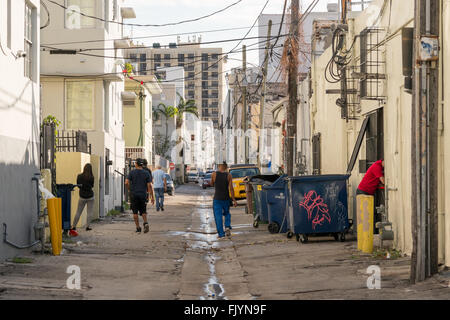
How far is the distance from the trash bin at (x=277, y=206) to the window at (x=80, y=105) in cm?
1091

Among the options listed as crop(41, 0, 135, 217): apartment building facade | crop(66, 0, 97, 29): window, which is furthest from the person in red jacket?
crop(66, 0, 97, 29): window

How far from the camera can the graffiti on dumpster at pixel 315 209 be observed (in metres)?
14.4

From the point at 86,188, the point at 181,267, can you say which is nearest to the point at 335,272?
the point at 181,267

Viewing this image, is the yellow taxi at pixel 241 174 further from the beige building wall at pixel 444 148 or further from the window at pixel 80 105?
the beige building wall at pixel 444 148

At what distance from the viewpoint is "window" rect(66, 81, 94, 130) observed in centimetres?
2600

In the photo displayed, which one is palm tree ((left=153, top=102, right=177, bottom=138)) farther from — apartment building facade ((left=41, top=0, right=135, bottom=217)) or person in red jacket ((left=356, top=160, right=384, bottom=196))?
person in red jacket ((left=356, top=160, right=384, bottom=196))

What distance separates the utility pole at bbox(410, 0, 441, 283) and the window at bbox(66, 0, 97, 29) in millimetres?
18391

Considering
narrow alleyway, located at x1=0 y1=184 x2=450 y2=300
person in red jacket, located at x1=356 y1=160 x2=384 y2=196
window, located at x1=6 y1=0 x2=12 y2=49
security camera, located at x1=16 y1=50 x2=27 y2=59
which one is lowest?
narrow alleyway, located at x1=0 y1=184 x2=450 y2=300

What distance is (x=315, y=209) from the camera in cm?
1438

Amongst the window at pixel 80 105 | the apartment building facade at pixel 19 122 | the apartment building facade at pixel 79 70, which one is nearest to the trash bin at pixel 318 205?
the apartment building facade at pixel 19 122

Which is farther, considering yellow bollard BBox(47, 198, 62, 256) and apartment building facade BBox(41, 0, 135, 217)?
apartment building facade BBox(41, 0, 135, 217)
